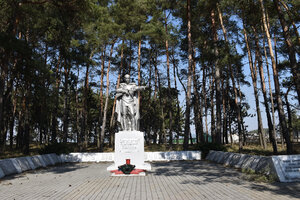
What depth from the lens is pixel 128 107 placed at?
9.91 meters

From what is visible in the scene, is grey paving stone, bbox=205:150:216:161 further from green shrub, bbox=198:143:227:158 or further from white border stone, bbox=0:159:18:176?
white border stone, bbox=0:159:18:176

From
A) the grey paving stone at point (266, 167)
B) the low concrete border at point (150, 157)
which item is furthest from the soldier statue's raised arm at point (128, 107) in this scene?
the low concrete border at point (150, 157)

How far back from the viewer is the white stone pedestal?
8.95m

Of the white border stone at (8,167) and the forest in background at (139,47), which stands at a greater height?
the forest in background at (139,47)

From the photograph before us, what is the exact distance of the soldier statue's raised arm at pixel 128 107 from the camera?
9836 mm

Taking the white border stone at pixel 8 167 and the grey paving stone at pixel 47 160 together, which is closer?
the white border stone at pixel 8 167

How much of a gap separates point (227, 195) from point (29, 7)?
36.8 ft

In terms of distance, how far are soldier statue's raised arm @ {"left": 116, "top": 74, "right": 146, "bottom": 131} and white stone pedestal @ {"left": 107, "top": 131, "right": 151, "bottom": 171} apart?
1.93ft

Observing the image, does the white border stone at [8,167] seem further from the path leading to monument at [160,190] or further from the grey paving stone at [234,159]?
the grey paving stone at [234,159]

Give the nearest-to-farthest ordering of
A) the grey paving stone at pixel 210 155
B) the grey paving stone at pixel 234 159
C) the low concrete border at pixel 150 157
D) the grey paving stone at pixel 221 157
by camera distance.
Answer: the grey paving stone at pixel 234 159 < the grey paving stone at pixel 221 157 < the grey paving stone at pixel 210 155 < the low concrete border at pixel 150 157

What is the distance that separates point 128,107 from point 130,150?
1916 millimetres

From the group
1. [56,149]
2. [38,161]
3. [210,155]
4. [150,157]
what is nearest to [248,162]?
[210,155]

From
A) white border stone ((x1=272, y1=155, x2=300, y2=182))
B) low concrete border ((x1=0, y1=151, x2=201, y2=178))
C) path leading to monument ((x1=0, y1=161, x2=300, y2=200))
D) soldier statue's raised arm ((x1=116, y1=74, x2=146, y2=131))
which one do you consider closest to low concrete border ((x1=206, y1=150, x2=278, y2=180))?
white border stone ((x1=272, y1=155, x2=300, y2=182))

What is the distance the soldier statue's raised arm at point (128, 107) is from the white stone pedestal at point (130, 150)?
23.1 inches
